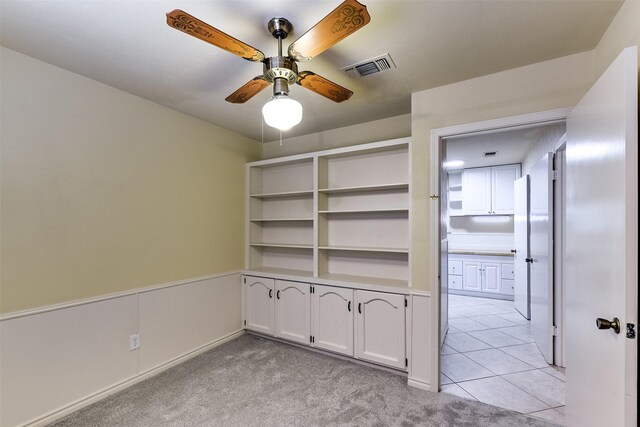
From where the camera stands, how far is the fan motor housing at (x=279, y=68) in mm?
1522

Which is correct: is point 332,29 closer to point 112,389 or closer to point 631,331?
point 631,331

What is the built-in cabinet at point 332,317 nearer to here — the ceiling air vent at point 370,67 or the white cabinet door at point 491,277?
the ceiling air vent at point 370,67

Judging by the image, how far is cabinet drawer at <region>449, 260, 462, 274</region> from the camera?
5371 mm

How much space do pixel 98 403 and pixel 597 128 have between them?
366 cm

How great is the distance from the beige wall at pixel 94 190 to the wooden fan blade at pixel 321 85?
5.70ft

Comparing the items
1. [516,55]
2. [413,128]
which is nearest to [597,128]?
[516,55]

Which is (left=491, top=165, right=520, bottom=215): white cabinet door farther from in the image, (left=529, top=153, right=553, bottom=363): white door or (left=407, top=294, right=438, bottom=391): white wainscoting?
(left=407, top=294, right=438, bottom=391): white wainscoting

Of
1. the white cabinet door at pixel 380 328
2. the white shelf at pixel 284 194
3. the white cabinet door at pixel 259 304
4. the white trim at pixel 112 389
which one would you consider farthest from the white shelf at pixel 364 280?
the white trim at pixel 112 389

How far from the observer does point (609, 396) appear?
1.24 metres

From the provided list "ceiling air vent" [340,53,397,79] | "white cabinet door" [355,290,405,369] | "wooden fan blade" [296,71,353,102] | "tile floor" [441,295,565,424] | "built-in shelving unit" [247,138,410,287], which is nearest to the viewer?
"wooden fan blade" [296,71,353,102]

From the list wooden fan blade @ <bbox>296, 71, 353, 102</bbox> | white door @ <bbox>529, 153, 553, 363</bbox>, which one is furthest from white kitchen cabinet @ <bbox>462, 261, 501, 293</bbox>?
wooden fan blade @ <bbox>296, 71, 353, 102</bbox>

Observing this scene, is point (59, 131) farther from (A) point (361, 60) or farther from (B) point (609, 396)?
(B) point (609, 396)

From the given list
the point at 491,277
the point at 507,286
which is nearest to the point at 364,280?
the point at 491,277

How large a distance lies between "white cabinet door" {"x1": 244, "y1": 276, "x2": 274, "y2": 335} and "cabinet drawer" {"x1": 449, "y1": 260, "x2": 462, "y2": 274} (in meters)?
3.78
